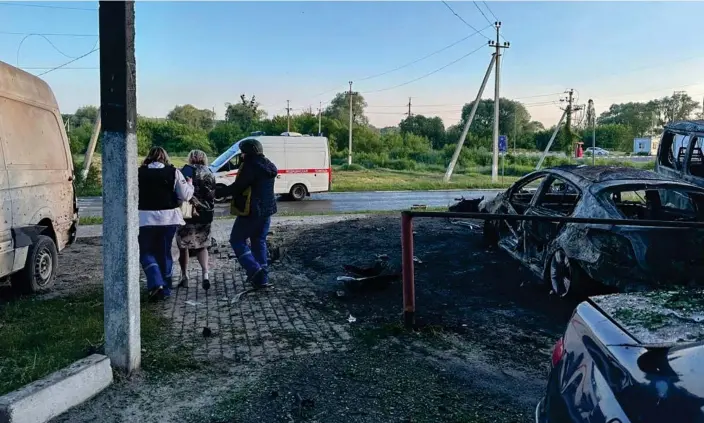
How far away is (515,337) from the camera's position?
537 cm

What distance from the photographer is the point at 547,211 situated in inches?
291

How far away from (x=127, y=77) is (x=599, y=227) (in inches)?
177

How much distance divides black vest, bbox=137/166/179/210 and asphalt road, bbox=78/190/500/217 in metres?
11.1

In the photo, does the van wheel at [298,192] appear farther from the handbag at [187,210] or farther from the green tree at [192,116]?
the green tree at [192,116]

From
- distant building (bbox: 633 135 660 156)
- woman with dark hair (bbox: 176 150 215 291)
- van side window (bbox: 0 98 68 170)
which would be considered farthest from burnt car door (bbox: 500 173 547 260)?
distant building (bbox: 633 135 660 156)

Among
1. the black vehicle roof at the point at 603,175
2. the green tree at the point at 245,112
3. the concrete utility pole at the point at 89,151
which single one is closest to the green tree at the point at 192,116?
the green tree at the point at 245,112

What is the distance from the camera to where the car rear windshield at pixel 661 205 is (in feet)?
23.4

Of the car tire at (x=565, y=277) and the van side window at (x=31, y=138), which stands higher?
the van side window at (x=31, y=138)

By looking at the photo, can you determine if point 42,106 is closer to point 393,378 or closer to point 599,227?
point 393,378

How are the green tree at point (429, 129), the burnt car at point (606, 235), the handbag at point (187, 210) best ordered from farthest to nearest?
the green tree at point (429, 129) < the handbag at point (187, 210) < the burnt car at point (606, 235)

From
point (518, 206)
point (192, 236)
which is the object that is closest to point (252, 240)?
point (192, 236)

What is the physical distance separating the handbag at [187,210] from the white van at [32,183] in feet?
5.32

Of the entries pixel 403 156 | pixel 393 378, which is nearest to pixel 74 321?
pixel 393 378

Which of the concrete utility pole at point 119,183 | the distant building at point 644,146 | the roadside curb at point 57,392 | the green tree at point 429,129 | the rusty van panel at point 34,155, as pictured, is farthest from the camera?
the distant building at point 644,146
